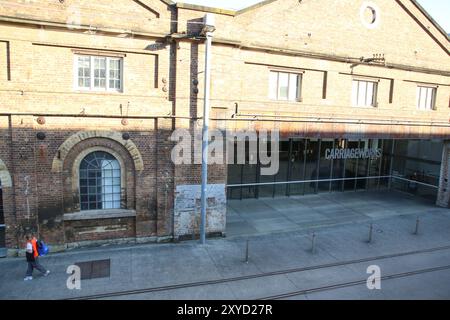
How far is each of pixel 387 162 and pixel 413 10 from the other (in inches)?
384

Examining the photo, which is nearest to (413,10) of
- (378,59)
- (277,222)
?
(378,59)

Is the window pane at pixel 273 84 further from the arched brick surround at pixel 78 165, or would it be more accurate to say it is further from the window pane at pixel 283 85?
the arched brick surround at pixel 78 165

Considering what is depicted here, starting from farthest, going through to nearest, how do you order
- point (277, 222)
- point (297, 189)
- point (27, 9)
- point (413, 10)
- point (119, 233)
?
point (297, 189) < point (413, 10) < point (277, 222) < point (119, 233) < point (27, 9)

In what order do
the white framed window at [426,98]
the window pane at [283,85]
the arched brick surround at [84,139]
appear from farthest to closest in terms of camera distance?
the white framed window at [426,98] → the window pane at [283,85] → the arched brick surround at [84,139]

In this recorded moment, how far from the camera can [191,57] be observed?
12086mm

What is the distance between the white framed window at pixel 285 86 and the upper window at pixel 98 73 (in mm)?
6447

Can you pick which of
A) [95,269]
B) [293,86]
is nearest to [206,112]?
[293,86]

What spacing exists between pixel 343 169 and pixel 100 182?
1513 cm

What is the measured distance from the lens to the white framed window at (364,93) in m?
16.5

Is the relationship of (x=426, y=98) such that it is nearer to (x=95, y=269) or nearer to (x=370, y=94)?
(x=370, y=94)

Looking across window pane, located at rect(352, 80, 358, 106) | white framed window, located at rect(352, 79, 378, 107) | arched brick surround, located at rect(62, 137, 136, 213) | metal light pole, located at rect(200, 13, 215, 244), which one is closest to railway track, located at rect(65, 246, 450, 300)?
metal light pole, located at rect(200, 13, 215, 244)

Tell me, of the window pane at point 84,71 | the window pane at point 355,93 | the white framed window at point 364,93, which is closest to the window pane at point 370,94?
the white framed window at point 364,93
